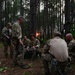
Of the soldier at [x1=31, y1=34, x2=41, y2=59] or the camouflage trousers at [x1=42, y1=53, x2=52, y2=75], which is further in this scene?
the soldier at [x1=31, y1=34, x2=41, y2=59]

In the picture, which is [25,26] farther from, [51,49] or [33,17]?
[51,49]

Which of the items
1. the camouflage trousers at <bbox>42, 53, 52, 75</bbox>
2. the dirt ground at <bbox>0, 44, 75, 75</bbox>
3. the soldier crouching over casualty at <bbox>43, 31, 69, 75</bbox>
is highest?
the soldier crouching over casualty at <bbox>43, 31, 69, 75</bbox>

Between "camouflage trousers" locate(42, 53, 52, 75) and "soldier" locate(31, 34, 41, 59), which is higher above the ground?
"camouflage trousers" locate(42, 53, 52, 75)

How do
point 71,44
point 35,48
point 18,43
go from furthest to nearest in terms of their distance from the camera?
1. point 35,48
2. point 18,43
3. point 71,44

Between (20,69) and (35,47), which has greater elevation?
(35,47)

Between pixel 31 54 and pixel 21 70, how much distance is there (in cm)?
213

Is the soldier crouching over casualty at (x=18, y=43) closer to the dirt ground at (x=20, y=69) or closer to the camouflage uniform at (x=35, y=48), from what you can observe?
the dirt ground at (x=20, y=69)

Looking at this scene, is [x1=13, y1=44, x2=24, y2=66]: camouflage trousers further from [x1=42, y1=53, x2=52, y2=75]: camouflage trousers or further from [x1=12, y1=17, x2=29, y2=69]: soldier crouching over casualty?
[x1=42, y1=53, x2=52, y2=75]: camouflage trousers

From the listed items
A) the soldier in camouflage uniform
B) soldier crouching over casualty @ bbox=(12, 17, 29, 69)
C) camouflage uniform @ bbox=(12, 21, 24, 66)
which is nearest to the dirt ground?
soldier crouching over casualty @ bbox=(12, 17, 29, 69)

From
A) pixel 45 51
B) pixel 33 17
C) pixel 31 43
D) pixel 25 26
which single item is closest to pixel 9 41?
pixel 31 43

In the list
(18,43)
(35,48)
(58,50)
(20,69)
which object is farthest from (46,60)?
(35,48)

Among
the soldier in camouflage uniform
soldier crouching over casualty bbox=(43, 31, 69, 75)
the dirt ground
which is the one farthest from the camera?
the dirt ground

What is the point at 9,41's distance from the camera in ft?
45.3

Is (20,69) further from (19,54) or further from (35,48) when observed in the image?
(35,48)
